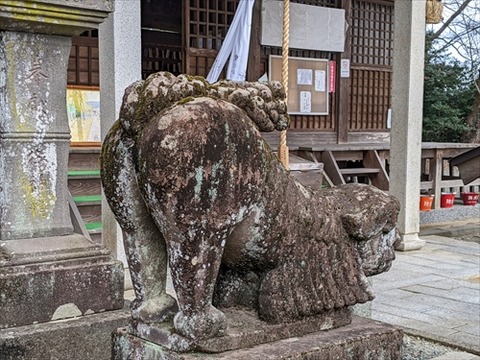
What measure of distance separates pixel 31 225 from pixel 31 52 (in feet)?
3.18

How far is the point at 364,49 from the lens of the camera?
41.1ft

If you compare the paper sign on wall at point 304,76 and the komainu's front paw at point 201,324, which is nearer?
the komainu's front paw at point 201,324

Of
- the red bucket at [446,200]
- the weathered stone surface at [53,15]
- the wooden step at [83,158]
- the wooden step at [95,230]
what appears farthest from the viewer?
the red bucket at [446,200]

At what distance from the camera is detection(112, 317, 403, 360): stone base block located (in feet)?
6.40

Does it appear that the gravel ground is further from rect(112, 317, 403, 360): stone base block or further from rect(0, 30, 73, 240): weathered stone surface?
rect(0, 30, 73, 240): weathered stone surface

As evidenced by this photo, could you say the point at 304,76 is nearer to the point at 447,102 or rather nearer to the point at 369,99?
the point at 369,99

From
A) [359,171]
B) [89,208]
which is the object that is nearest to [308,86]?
[359,171]

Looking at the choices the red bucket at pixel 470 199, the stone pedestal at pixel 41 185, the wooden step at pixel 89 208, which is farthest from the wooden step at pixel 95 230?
the red bucket at pixel 470 199

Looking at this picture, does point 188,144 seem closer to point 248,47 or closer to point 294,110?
point 248,47

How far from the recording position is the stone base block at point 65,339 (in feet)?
10.3

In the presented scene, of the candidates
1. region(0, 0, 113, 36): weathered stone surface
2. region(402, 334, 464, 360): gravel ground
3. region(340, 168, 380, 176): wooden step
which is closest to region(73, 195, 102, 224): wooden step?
region(0, 0, 113, 36): weathered stone surface

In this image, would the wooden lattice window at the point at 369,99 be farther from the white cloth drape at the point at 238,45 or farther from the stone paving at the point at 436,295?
the stone paving at the point at 436,295

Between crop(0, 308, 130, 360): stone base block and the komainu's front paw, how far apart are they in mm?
1523

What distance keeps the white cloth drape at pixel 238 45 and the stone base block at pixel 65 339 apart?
6.67m
